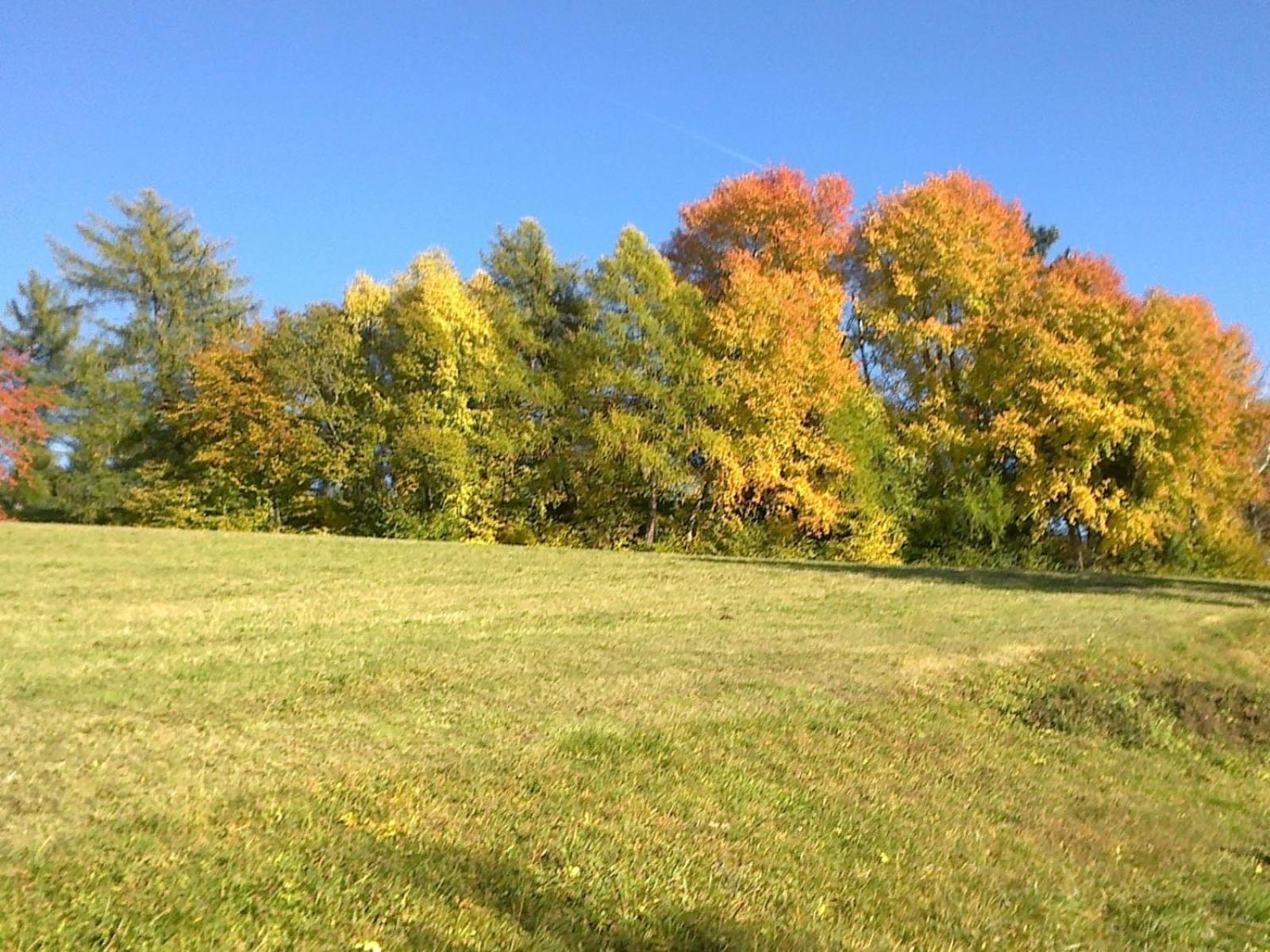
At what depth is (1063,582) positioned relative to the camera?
19.9 m

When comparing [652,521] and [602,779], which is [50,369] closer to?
[652,521]

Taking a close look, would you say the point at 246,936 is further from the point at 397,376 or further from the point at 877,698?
the point at 397,376

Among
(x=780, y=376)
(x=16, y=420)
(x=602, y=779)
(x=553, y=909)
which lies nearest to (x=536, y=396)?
(x=780, y=376)

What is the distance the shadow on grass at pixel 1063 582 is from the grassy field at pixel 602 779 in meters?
5.78

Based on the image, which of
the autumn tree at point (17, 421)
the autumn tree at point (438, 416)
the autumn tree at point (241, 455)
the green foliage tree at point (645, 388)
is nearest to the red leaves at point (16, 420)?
the autumn tree at point (17, 421)

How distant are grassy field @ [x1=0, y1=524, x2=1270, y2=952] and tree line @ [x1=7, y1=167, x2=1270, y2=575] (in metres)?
16.2

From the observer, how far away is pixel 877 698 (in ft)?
27.4

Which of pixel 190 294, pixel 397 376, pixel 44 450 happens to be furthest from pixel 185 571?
pixel 190 294

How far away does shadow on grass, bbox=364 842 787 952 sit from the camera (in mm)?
4008

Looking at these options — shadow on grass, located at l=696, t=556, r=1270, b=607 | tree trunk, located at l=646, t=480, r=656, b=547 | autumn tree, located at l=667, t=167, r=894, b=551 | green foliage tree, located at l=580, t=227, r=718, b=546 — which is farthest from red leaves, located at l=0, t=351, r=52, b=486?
shadow on grass, located at l=696, t=556, r=1270, b=607

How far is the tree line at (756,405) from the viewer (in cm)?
2780

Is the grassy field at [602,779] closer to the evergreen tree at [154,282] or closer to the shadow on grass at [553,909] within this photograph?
the shadow on grass at [553,909]

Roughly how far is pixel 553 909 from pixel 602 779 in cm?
153

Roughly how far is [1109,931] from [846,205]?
2965 centimetres
